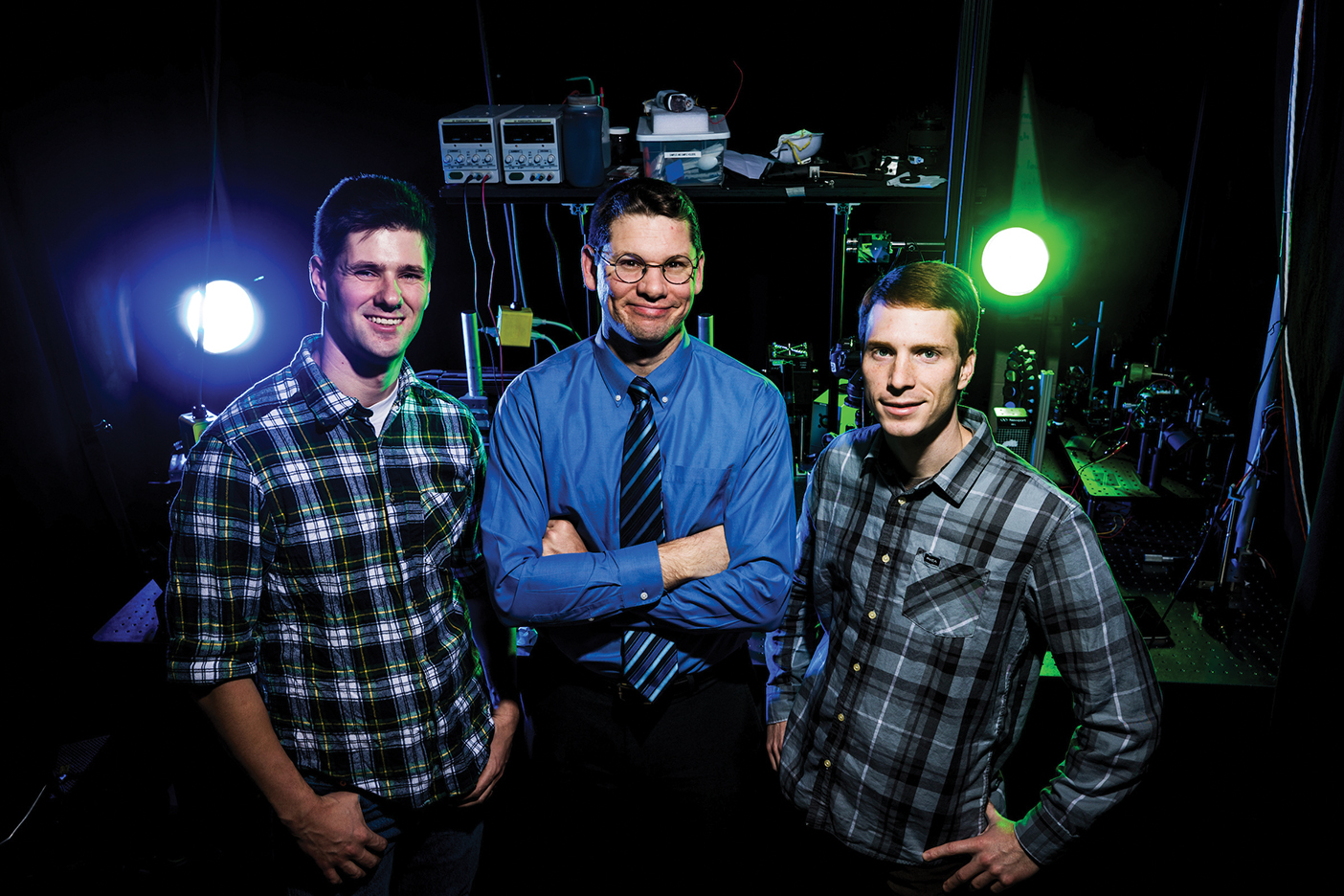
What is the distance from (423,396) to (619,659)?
2.56ft

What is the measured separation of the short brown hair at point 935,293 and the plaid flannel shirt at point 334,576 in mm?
1038

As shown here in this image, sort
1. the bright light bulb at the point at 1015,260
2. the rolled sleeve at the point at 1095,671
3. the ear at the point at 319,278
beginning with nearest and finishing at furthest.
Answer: the rolled sleeve at the point at 1095,671, the ear at the point at 319,278, the bright light bulb at the point at 1015,260

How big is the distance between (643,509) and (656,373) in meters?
0.33

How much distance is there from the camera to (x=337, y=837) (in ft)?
5.30

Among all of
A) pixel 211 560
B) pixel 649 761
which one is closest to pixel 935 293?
pixel 649 761

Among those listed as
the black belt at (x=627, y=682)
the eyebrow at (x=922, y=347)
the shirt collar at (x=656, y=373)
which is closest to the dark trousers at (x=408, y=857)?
the black belt at (x=627, y=682)

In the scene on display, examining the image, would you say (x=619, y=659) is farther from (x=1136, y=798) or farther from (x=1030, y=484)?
(x=1136, y=798)

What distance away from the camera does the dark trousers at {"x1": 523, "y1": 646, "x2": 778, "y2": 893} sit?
1850 mm

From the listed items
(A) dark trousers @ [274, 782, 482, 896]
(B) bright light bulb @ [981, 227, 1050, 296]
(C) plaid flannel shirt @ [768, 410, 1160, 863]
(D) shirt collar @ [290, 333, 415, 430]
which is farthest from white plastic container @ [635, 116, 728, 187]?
(A) dark trousers @ [274, 782, 482, 896]

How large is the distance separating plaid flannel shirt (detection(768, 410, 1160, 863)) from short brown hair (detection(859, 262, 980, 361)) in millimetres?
200

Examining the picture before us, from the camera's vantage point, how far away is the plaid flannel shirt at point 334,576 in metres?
1.51

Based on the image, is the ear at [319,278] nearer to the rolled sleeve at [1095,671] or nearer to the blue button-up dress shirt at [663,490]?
the blue button-up dress shirt at [663,490]

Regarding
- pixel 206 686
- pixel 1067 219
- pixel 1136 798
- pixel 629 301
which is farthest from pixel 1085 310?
pixel 206 686

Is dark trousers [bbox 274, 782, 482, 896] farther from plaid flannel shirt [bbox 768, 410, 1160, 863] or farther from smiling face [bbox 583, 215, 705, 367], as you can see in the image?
smiling face [bbox 583, 215, 705, 367]
